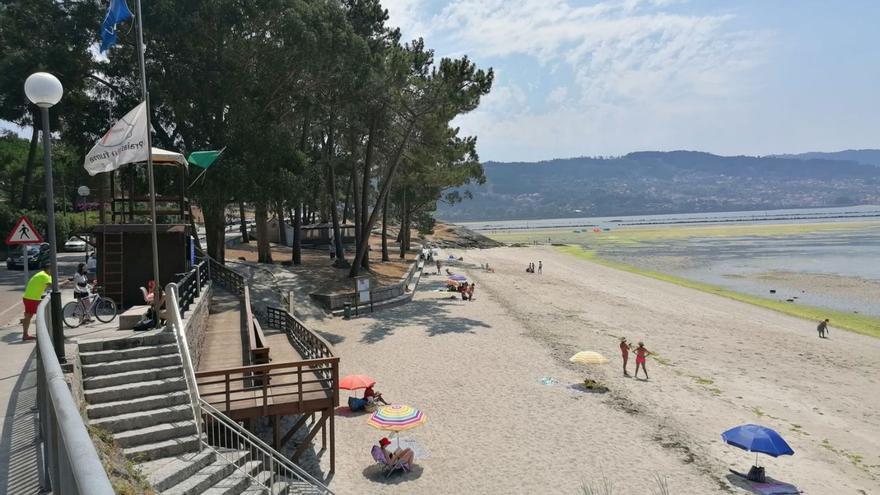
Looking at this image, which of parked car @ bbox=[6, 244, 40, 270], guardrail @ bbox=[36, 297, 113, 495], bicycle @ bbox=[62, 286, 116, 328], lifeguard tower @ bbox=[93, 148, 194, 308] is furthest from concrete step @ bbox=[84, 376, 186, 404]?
parked car @ bbox=[6, 244, 40, 270]

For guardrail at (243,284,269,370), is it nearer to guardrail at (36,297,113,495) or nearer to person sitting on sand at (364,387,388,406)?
person sitting on sand at (364,387,388,406)

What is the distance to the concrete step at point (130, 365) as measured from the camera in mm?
9750

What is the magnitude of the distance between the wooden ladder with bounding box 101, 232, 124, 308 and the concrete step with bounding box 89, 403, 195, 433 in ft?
27.3

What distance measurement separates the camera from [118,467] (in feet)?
24.2

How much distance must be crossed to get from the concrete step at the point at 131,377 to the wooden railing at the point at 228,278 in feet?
39.9

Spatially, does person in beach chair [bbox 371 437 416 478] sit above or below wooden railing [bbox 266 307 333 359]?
below

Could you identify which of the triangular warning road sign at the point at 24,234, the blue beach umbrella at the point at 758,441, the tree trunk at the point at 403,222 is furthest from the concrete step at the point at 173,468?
the tree trunk at the point at 403,222

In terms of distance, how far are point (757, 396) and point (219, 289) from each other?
20.8 m

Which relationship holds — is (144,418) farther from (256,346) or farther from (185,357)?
(256,346)

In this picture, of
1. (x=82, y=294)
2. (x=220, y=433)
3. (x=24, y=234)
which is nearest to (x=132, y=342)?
(x=220, y=433)

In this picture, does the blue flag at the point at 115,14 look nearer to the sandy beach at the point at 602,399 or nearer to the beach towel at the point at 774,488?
the sandy beach at the point at 602,399

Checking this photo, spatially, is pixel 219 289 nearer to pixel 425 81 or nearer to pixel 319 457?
pixel 319 457

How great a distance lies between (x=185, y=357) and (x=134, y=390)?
3.24ft

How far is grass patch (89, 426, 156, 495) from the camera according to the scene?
668 centimetres
